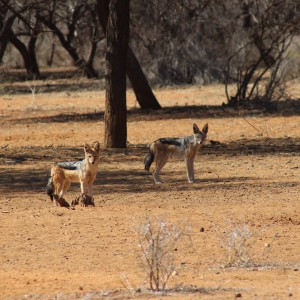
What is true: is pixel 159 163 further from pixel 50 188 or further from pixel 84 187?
pixel 50 188

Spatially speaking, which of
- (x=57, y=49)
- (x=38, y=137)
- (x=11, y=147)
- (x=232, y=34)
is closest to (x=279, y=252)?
(x=11, y=147)

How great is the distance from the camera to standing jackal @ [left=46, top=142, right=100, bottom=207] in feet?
36.6

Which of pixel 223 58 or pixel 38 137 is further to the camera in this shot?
pixel 223 58

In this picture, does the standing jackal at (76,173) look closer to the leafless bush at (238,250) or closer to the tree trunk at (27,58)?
the leafless bush at (238,250)

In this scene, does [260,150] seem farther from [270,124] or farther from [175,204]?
[175,204]

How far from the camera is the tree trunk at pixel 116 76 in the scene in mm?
17531

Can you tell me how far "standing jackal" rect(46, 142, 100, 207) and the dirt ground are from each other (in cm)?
23

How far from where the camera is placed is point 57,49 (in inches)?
2126

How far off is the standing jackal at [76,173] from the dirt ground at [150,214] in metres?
0.23

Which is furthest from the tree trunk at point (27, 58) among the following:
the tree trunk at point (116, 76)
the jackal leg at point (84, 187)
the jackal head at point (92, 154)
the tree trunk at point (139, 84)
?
the jackal head at point (92, 154)

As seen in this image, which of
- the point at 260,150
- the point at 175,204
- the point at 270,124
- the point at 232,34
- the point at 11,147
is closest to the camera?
the point at 175,204

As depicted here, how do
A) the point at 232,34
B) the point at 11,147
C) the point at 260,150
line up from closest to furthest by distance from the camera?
the point at 260,150, the point at 11,147, the point at 232,34

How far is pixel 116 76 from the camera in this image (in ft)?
58.3

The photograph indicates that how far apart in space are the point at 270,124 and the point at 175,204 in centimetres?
992
